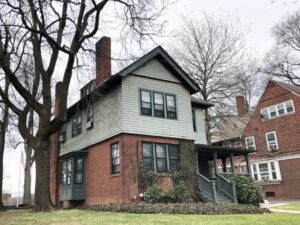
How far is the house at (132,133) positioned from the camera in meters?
16.9

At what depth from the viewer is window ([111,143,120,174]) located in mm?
17172

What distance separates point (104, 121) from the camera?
18.7 m

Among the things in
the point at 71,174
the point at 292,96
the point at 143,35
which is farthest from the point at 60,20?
the point at 292,96

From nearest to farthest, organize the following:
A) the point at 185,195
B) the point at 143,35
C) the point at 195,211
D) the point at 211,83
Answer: the point at 195,211 < the point at 143,35 < the point at 185,195 < the point at 211,83

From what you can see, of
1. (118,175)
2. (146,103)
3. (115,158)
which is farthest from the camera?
(146,103)

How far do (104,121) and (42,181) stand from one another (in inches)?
204

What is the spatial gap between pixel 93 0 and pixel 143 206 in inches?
373

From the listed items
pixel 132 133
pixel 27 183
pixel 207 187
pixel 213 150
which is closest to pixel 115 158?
pixel 132 133

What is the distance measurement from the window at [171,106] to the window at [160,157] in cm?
180

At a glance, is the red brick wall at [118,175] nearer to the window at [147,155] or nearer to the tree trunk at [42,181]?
the window at [147,155]

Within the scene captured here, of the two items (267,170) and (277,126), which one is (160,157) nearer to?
(267,170)

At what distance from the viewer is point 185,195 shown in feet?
53.9

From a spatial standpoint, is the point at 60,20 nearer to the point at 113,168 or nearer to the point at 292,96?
the point at 113,168

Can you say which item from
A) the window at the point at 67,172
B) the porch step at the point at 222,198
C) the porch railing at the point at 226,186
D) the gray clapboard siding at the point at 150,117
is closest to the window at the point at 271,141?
the porch railing at the point at 226,186
